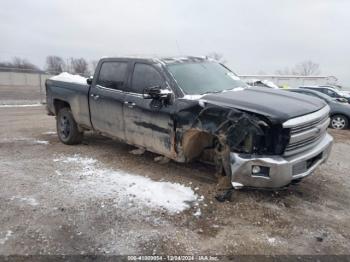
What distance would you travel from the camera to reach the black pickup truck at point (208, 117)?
13.5ft

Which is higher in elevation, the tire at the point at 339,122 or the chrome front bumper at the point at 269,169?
the chrome front bumper at the point at 269,169

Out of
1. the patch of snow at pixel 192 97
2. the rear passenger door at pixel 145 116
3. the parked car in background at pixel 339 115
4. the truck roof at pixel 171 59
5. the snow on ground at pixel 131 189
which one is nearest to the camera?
the snow on ground at pixel 131 189

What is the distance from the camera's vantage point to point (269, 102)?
4.46 metres

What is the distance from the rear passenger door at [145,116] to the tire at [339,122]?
29.4 feet

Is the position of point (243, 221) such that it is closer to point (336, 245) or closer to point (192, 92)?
point (336, 245)

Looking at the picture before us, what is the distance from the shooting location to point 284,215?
422 centimetres

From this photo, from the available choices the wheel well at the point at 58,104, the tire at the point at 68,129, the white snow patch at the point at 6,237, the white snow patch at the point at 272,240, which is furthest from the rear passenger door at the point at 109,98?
the white snow patch at the point at 272,240

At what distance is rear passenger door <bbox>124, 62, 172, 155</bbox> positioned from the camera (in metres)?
5.15

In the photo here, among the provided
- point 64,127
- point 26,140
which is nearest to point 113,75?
point 64,127

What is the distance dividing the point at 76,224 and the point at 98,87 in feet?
10.2

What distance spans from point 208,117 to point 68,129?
4.07 metres

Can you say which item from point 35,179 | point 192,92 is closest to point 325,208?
point 192,92

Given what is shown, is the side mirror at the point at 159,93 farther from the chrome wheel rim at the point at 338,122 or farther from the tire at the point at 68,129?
the chrome wheel rim at the point at 338,122

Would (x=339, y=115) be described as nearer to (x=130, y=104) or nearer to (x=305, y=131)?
(x=305, y=131)
